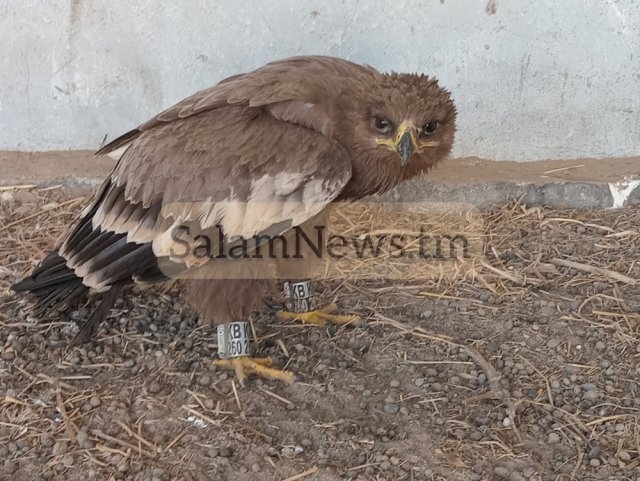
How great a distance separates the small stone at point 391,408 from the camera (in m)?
2.58

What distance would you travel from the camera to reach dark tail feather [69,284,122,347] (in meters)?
2.86

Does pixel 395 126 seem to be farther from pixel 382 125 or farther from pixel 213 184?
pixel 213 184

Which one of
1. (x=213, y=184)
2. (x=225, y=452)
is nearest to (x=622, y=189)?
(x=213, y=184)

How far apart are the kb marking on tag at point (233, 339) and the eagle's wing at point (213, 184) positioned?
0.42 metres

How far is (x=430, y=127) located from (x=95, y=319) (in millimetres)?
1702

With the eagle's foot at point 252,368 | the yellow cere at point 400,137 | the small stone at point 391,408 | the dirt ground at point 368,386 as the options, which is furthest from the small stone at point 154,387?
the yellow cere at point 400,137

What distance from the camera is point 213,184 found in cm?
248

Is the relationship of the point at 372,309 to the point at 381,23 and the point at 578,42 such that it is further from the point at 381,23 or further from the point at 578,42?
the point at 578,42

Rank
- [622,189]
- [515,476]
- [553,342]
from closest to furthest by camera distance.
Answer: [515,476]
[553,342]
[622,189]

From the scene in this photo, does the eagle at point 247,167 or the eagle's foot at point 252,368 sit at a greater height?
the eagle at point 247,167

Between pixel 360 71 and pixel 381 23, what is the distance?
975 millimetres

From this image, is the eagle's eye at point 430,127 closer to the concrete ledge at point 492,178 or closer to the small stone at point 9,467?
the concrete ledge at point 492,178

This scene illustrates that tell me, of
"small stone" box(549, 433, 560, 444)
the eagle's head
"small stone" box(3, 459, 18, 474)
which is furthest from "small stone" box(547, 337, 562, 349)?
"small stone" box(3, 459, 18, 474)

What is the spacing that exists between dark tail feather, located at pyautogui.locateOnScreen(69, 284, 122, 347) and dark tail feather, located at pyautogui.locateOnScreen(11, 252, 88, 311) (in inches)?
5.0
